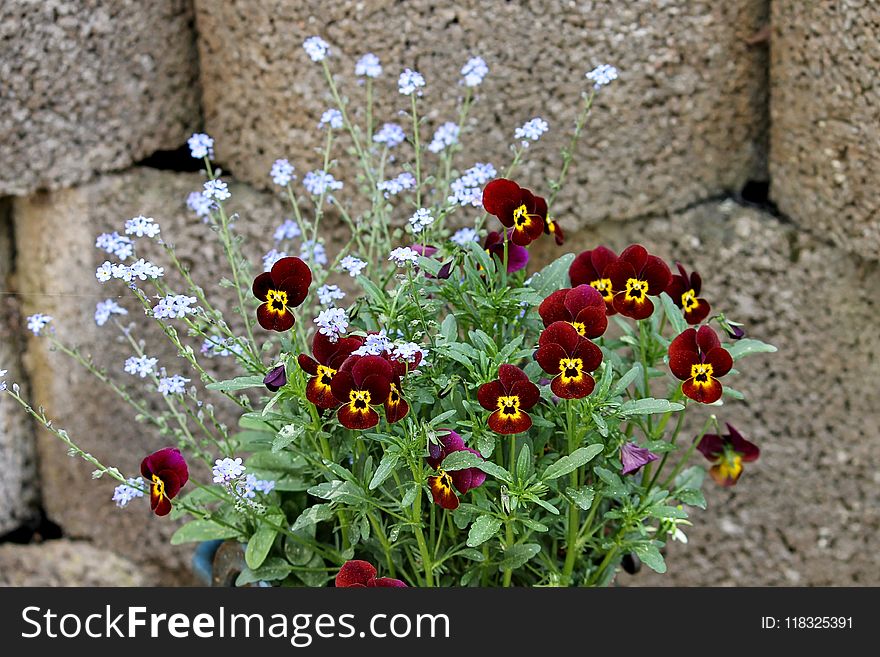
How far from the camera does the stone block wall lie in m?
1.60

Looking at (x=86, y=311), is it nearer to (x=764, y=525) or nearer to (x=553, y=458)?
(x=553, y=458)

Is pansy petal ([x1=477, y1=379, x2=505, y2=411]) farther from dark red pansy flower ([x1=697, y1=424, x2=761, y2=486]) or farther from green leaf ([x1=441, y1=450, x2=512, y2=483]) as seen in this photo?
dark red pansy flower ([x1=697, y1=424, x2=761, y2=486])

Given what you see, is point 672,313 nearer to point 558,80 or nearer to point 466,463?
point 466,463

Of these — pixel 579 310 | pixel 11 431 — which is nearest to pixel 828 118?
pixel 579 310

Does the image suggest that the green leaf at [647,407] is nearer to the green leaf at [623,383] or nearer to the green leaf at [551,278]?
the green leaf at [623,383]

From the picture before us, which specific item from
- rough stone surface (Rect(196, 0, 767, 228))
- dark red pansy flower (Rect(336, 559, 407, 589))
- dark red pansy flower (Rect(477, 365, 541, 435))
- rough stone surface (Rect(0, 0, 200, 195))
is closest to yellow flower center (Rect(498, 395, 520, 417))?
dark red pansy flower (Rect(477, 365, 541, 435))

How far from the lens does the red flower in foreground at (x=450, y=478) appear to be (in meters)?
1.11

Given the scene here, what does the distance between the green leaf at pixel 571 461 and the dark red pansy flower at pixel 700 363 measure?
109 millimetres

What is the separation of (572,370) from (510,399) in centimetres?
6

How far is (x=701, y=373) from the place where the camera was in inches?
45.0

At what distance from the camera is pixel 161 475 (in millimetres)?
1146

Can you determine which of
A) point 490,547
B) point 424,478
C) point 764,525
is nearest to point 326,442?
point 424,478

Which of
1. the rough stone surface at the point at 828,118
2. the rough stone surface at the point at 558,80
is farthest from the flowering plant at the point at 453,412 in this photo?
the rough stone surface at the point at 828,118

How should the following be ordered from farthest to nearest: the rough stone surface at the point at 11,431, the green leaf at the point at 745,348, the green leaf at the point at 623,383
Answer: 1. the rough stone surface at the point at 11,431
2. the green leaf at the point at 745,348
3. the green leaf at the point at 623,383
